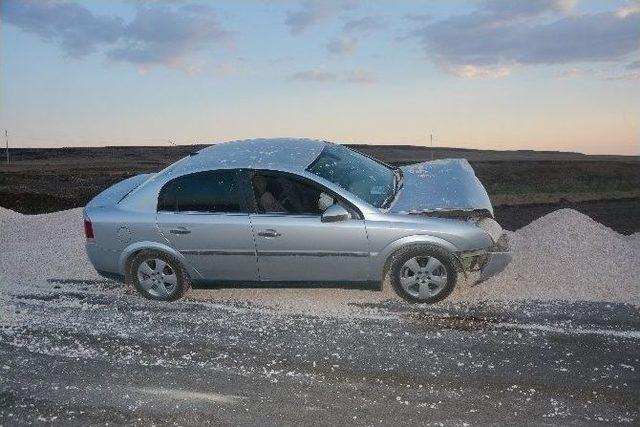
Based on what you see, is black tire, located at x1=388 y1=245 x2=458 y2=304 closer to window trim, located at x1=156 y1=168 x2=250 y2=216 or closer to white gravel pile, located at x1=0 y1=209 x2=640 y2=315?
white gravel pile, located at x1=0 y1=209 x2=640 y2=315

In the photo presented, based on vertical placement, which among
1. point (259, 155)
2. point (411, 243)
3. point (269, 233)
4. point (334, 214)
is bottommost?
point (411, 243)

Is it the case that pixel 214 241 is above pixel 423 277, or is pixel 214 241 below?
above

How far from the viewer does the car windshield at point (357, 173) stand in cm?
650

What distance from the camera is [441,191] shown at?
6734 mm

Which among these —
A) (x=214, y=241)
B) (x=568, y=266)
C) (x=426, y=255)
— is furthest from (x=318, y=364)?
(x=568, y=266)

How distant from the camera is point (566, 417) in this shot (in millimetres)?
4152

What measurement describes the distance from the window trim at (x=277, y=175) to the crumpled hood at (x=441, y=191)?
43 cm

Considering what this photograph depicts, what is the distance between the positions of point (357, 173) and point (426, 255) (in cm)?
136

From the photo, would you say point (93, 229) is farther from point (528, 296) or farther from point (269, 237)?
point (528, 296)

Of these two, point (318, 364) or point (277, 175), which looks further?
point (277, 175)

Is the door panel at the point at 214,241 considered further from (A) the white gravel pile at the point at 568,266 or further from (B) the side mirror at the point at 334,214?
(A) the white gravel pile at the point at 568,266

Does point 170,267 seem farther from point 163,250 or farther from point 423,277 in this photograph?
point 423,277

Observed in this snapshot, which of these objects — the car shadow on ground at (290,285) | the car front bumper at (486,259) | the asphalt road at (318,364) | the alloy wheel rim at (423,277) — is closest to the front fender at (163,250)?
the car shadow on ground at (290,285)

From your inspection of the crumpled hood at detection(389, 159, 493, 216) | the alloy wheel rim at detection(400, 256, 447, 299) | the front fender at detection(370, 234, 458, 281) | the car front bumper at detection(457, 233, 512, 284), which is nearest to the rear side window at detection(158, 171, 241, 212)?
the front fender at detection(370, 234, 458, 281)
